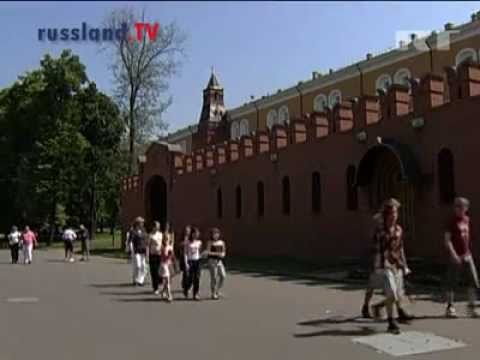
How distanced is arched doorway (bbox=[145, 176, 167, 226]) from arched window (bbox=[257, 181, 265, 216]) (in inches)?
557

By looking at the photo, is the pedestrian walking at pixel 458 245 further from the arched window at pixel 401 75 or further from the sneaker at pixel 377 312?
the arched window at pixel 401 75

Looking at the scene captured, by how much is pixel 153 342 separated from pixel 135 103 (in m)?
46.9

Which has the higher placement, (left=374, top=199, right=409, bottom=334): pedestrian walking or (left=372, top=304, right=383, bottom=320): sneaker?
(left=374, top=199, right=409, bottom=334): pedestrian walking

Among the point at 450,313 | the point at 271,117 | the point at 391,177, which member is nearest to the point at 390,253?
the point at 450,313

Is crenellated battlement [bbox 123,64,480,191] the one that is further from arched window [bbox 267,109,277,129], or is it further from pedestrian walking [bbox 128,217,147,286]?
arched window [bbox 267,109,277,129]

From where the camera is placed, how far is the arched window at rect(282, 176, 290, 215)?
Answer: 117ft

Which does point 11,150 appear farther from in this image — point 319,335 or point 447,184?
point 319,335

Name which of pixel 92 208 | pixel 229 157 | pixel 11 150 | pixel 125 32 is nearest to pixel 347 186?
pixel 229 157

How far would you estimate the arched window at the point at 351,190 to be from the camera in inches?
1176

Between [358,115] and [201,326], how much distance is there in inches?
718

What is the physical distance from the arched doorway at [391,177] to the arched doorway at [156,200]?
25.2 m

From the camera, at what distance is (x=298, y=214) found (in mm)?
34344

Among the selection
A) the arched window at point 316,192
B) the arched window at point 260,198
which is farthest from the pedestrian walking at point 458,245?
the arched window at point 260,198


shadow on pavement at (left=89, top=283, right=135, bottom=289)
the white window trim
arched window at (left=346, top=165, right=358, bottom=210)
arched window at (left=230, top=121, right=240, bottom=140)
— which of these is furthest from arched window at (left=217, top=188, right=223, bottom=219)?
arched window at (left=230, top=121, right=240, bottom=140)
